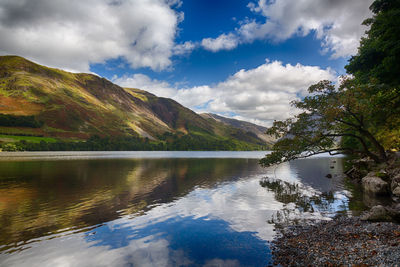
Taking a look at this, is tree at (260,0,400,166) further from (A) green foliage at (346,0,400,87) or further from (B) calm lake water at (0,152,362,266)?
(B) calm lake water at (0,152,362,266)

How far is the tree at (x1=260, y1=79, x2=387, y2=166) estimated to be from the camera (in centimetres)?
2935

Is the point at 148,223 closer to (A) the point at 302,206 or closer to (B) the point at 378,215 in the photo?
(A) the point at 302,206

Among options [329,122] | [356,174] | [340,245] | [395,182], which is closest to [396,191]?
[395,182]

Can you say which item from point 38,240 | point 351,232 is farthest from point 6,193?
point 351,232

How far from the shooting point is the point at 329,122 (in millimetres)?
33531

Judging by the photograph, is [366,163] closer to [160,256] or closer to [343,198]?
[343,198]

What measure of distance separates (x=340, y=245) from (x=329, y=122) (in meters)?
24.0

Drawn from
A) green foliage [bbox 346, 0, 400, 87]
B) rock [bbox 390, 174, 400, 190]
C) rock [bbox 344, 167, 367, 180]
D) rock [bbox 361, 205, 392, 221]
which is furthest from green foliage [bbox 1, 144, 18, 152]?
rock [bbox 390, 174, 400, 190]

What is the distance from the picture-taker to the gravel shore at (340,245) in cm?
1161

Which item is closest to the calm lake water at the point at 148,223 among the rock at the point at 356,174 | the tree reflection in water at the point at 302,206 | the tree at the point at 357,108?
the tree reflection in water at the point at 302,206

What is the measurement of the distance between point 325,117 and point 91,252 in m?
33.5

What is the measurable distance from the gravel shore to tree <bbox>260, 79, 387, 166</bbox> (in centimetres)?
1637

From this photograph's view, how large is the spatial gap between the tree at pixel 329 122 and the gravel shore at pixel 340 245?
16367 mm

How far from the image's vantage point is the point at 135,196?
33969 millimetres
